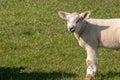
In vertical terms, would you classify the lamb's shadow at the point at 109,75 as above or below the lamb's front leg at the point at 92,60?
below

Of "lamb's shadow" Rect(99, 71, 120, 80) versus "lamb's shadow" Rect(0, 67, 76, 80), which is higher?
"lamb's shadow" Rect(0, 67, 76, 80)

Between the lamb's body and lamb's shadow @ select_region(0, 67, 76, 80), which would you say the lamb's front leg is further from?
lamb's shadow @ select_region(0, 67, 76, 80)

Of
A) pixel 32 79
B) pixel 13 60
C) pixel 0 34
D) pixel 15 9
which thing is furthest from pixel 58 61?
pixel 15 9

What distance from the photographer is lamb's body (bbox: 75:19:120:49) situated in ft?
38.3

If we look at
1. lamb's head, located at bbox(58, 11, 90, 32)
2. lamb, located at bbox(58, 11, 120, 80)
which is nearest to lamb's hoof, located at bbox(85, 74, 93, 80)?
lamb, located at bbox(58, 11, 120, 80)

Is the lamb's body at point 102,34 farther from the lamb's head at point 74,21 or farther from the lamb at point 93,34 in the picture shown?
the lamb's head at point 74,21

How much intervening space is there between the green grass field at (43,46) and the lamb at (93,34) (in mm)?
495

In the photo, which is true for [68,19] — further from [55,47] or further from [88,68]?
[55,47]

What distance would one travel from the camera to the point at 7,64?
1344 centimetres

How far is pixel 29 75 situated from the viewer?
12328mm

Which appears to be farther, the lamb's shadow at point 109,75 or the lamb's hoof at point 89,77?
the lamb's shadow at point 109,75

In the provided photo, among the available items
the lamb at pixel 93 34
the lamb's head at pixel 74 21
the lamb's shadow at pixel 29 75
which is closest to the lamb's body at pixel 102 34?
the lamb at pixel 93 34

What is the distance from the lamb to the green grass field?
49 cm

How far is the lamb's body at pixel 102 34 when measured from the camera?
11.7 metres
